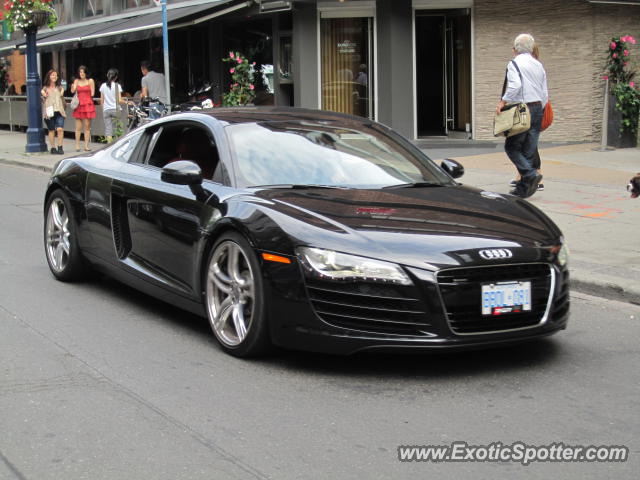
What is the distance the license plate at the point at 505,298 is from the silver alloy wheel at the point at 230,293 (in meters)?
1.30

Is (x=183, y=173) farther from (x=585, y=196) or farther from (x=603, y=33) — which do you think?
(x=603, y=33)

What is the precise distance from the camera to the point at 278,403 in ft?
16.1

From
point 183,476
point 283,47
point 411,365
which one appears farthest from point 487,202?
point 283,47

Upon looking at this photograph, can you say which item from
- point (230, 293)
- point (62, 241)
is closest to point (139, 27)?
point (62, 241)

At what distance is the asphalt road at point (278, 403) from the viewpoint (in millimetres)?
4117

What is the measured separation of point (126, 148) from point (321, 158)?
6.01 ft

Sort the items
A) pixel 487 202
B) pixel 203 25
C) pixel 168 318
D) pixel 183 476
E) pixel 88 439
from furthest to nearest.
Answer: pixel 203 25 → pixel 168 318 → pixel 487 202 → pixel 88 439 → pixel 183 476

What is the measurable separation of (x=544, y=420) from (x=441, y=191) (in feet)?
6.69

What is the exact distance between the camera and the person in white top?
21.4m

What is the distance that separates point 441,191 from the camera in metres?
6.30

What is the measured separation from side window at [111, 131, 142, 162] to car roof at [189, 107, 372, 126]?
73 cm

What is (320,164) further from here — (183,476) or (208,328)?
(183,476)

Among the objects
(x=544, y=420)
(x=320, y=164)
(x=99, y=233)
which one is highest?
(x=320, y=164)

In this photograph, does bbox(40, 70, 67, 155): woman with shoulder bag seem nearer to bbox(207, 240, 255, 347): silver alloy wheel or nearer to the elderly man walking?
the elderly man walking
